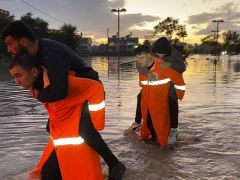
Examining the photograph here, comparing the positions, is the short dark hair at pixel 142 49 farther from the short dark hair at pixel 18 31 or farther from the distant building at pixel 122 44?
the distant building at pixel 122 44

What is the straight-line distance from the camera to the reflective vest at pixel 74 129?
144 inches

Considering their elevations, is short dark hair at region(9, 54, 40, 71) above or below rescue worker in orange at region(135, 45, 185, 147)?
above

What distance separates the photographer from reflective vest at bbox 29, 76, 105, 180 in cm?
365

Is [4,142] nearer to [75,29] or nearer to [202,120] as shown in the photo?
[202,120]

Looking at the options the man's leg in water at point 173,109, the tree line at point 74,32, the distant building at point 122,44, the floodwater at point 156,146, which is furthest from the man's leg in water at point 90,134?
the distant building at point 122,44

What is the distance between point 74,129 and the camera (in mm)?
3637

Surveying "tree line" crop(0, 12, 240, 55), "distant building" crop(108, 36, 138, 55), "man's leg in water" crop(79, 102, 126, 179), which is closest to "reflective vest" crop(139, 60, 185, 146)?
"man's leg in water" crop(79, 102, 126, 179)

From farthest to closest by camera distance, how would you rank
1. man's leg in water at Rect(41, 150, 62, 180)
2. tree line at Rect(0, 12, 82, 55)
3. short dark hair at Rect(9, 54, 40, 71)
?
tree line at Rect(0, 12, 82, 55), man's leg in water at Rect(41, 150, 62, 180), short dark hair at Rect(9, 54, 40, 71)

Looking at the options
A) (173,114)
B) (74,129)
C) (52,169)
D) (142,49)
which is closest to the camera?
(74,129)

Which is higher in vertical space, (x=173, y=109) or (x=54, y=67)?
(x=54, y=67)

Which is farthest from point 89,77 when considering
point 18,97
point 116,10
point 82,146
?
point 116,10

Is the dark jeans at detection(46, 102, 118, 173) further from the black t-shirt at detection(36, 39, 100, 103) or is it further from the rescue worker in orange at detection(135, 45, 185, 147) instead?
the rescue worker in orange at detection(135, 45, 185, 147)

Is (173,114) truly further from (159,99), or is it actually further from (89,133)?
(89,133)

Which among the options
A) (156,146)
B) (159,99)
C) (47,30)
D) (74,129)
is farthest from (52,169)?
(47,30)
